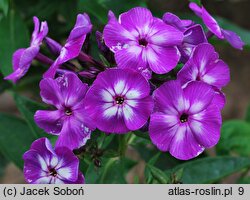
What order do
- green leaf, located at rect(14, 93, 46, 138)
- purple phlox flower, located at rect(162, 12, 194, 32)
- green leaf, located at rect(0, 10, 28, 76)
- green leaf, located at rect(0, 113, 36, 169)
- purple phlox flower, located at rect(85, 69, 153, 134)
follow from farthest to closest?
green leaf, located at rect(0, 10, 28, 76), green leaf, located at rect(0, 113, 36, 169), green leaf, located at rect(14, 93, 46, 138), purple phlox flower, located at rect(162, 12, 194, 32), purple phlox flower, located at rect(85, 69, 153, 134)

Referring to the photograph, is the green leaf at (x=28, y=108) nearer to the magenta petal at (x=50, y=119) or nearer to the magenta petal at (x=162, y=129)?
the magenta petal at (x=50, y=119)

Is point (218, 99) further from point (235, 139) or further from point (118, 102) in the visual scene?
point (235, 139)

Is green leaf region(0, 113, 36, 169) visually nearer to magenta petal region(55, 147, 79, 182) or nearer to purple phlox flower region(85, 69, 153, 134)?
magenta petal region(55, 147, 79, 182)

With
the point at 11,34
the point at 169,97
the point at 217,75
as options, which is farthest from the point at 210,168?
the point at 11,34

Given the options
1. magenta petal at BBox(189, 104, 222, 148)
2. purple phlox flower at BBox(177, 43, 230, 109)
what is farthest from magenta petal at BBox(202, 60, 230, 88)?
magenta petal at BBox(189, 104, 222, 148)
